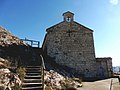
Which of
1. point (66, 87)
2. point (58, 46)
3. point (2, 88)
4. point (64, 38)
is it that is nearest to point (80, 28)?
point (64, 38)

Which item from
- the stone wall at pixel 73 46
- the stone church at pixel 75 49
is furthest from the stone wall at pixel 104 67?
the stone wall at pixel 73 46

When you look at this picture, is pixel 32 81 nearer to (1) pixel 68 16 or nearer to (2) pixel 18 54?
(2) pixel 18 54

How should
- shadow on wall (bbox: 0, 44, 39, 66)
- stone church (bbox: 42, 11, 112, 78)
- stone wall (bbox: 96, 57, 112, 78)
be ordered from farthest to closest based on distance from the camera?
stone wall (bbox: 96, 57, 112, 78) < stone church (bbox: 42, 11, 112, 78) < shadow on wall (bbox: 0, 44, 39, 66)

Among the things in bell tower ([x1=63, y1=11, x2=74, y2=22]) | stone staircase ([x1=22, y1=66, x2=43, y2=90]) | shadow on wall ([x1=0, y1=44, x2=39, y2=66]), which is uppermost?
bell tower ([x1=63, y1=11, x2=74, y2=22])

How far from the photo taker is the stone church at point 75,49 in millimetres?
20109

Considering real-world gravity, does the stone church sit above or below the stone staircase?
above

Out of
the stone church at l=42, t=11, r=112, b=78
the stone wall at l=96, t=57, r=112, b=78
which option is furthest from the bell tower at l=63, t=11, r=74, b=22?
the stone wall at l=96, t=57, r=112, b=78

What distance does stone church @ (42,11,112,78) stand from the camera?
20.1 metres

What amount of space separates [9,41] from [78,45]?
9222mm

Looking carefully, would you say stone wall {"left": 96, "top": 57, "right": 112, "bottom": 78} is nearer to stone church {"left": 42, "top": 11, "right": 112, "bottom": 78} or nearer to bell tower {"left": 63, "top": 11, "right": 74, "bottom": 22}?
stone church {"left": 42, "top": 11, "right": 112, "bottom": 78}

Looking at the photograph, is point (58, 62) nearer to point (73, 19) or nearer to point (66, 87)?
point (73, 19)

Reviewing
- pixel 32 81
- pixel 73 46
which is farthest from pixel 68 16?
pixel 32 81

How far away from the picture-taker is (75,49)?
20500 mm

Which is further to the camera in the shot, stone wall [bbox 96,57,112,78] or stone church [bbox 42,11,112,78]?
stone wall [bbox 96,57,112,78]
